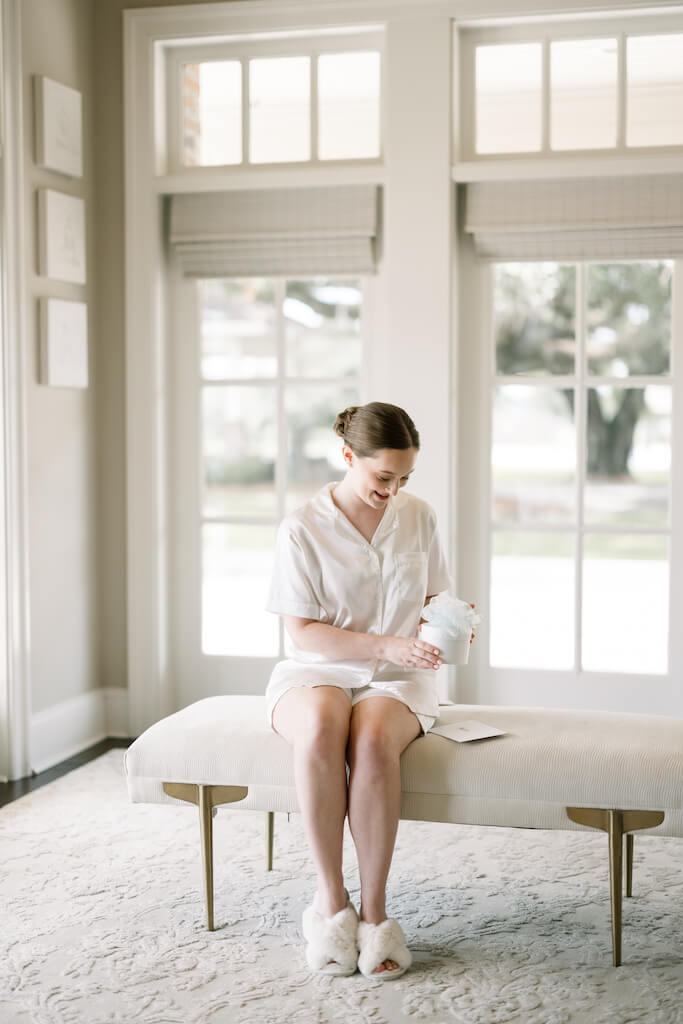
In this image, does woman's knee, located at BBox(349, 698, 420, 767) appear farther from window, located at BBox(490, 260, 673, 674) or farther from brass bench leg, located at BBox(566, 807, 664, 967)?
window, located at BBox(490, 260, 673, 674)

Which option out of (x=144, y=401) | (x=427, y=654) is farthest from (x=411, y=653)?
(x=144, y=401)

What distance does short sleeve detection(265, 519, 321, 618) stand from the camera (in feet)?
8.86

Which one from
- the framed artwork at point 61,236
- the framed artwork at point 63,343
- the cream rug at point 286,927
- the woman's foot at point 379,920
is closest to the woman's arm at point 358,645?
the woman's foot at point 379,920

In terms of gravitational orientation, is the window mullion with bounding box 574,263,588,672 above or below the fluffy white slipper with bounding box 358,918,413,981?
above

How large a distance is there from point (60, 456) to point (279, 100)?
1530 mm

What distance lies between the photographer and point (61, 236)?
4.02 metres

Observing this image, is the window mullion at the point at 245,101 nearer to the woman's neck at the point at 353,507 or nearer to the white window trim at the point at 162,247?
the white window trim at the point at 162,247

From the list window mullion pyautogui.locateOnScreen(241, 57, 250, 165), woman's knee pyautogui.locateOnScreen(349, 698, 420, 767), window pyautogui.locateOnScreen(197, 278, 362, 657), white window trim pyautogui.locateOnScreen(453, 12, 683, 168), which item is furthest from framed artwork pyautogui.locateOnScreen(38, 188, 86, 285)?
woman's knee pyautogui.locateOnScreen(349, 698, 420, 767)

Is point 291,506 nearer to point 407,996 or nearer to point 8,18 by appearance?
point 8,18

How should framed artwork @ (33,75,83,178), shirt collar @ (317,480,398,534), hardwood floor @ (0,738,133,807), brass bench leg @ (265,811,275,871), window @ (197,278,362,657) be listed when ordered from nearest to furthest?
1. shirt collar @ (317,480,398,534)
2. brass bench leg @ (265,811,275,871)
3. hardwood floor @ (0,738,133,807)
4. framed artwork @ (33,75,83,178)
5. window @ (197,278,362,657)

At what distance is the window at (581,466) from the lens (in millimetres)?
4098

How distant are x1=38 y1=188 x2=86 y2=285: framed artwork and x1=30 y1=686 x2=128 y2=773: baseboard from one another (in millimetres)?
1523

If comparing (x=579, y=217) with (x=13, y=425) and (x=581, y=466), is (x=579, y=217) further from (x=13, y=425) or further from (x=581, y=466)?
(x=13, y=425)

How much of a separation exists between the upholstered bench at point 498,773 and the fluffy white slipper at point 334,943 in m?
0.25
